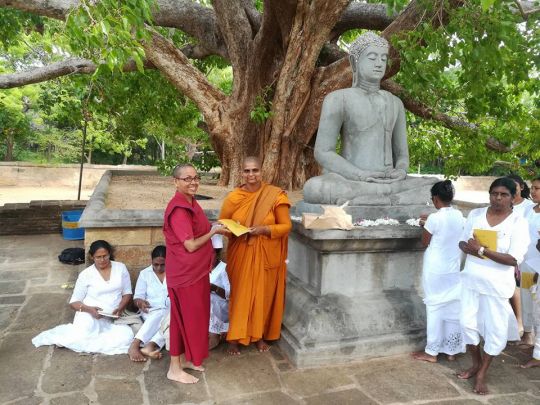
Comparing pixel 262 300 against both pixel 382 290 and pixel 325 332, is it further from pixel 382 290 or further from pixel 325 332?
pixel 382 290

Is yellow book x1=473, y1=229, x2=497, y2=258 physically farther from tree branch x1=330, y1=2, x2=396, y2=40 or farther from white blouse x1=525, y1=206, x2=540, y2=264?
tree branch x1=330, y1=2, x2=396, y2=40

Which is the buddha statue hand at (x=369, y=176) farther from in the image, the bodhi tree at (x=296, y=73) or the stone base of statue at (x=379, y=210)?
the bodhi tree at (x=296, y=73)

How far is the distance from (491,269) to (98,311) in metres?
3.30

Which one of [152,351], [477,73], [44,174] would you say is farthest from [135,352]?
[44,174]

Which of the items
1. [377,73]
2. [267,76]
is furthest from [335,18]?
[377,73]

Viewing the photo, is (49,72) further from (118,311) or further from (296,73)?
(118,311)

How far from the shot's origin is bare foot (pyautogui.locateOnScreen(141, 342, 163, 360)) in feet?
11.4

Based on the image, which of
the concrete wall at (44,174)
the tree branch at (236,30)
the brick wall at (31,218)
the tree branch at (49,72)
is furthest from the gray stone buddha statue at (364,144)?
the concrete wall at (44,174)

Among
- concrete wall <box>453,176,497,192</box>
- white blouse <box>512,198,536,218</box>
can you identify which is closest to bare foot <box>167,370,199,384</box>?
white blouse <box>512,198,536,218</box>

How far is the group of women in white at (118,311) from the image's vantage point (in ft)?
11.7

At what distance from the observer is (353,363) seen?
3.42m

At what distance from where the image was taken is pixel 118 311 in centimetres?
401

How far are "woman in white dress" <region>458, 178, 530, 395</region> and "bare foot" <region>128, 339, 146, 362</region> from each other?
253cm

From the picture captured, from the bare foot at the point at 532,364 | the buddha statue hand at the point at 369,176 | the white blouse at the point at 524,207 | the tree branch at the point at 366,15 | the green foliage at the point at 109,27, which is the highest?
the tree branch at the point at 366,15
